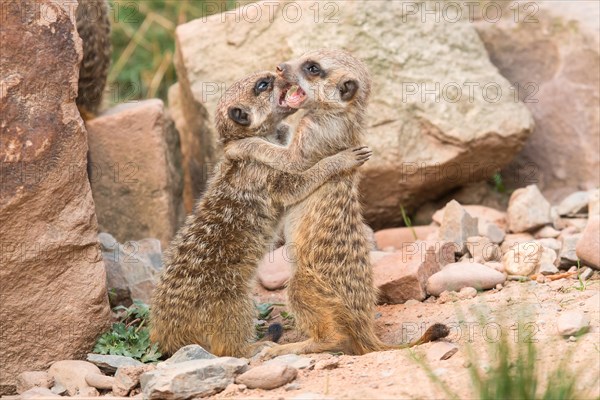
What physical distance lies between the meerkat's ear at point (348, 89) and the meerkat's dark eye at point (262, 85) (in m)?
0.40

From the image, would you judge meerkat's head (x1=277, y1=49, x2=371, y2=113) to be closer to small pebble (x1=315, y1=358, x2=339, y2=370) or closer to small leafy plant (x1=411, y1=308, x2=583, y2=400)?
small pebble (x1=315, y1=358, x2=339, y2=370)

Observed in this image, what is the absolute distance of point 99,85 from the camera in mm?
6934

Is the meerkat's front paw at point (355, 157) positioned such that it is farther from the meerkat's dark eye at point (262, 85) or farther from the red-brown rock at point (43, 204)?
Answer: the red-brown rock at point (43, 204)

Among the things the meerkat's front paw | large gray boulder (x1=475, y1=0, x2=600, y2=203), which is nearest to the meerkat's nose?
the meerkat's front paw

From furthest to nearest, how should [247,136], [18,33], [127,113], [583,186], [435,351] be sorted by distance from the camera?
[583,186] < [127,113] < [247,136] < [18,33] < [435,351]

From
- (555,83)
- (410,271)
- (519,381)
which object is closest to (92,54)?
(410,271)

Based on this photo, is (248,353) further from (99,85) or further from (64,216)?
(99,85)

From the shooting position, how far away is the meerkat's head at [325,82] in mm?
5094

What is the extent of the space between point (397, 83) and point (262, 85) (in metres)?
1.91

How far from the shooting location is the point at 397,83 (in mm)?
6887

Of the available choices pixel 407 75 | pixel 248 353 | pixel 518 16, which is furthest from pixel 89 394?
pixel 518 16

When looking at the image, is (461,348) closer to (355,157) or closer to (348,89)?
(355,157)

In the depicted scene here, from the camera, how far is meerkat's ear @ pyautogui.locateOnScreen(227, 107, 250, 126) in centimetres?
516

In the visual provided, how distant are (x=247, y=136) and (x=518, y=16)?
3.28 m
